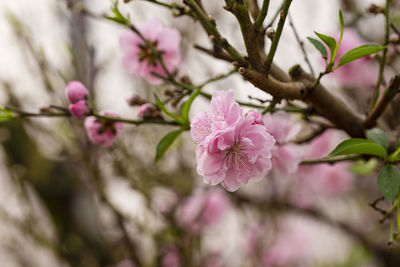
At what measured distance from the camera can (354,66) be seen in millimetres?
1078

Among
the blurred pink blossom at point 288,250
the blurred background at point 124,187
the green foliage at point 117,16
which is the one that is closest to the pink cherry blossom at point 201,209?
the blurred background at point 124,187

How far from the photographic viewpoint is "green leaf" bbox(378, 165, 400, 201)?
0.43 metres

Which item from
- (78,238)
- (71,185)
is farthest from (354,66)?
(71,185)

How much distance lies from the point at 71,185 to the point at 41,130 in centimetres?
75

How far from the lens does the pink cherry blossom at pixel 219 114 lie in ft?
1.48

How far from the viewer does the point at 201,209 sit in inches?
56.9

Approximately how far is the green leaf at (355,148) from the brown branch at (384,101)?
13cm

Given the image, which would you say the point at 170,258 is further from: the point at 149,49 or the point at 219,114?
the point at 219,114

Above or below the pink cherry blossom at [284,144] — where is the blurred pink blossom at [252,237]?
below

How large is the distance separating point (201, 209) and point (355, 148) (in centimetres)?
107

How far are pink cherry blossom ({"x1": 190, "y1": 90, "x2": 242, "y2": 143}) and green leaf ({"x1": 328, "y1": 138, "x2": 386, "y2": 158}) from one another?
0.13 m

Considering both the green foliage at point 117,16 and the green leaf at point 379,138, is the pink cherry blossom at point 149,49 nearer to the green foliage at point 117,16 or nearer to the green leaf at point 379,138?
the green foliage at point 117,16

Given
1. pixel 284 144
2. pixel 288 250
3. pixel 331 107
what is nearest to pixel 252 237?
pixel 288 250

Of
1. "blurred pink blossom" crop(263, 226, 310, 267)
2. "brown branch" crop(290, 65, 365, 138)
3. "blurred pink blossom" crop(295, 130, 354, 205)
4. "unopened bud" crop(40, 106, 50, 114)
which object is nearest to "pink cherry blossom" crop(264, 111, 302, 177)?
"brown branch" crop(290, 65, 365, 138)
